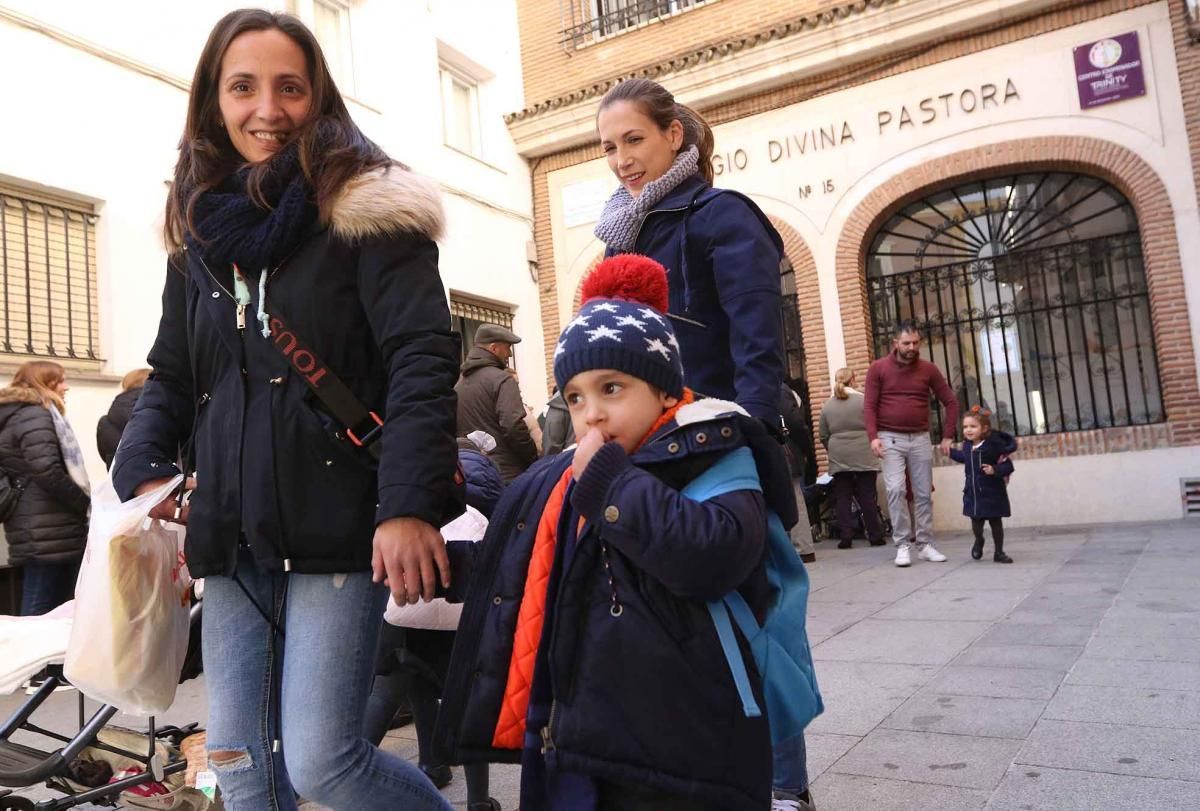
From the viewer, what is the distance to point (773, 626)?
1730mm

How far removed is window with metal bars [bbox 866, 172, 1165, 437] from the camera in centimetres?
1086

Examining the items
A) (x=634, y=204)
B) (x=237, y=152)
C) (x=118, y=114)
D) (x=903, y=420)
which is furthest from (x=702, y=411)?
(x=118, y=114)

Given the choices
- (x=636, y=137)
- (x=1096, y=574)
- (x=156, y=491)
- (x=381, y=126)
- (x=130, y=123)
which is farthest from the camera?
(x=381, y=126)

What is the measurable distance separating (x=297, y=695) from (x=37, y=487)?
504 centimetres

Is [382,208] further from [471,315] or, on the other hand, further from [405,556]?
[471,315]

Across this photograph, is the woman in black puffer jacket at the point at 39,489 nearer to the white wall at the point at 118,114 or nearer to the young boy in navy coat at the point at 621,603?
the white wall at the point at 118,114

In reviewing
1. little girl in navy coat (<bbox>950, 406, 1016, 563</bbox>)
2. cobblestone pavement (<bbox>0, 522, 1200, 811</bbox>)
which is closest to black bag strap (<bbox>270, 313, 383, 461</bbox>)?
cobblestone pavement (<bbox>0, 522, 1200, 811</bbox>)

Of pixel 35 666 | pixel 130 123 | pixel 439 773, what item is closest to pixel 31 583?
pixel 35 666

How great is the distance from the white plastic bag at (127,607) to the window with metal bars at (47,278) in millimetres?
5988

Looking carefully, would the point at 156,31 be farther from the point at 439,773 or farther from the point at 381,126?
the point at 439,773

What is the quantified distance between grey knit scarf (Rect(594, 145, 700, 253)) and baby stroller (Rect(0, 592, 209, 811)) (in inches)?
65.2

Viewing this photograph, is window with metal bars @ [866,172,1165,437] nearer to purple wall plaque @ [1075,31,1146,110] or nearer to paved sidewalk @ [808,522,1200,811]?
purple wall plaque @ [1075,31,1146,110]

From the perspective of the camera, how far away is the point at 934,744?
3285 millimetres

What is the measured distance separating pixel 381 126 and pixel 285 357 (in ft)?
33.8
